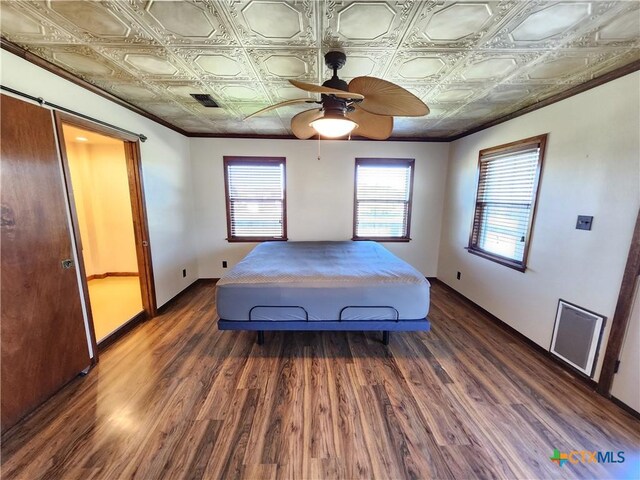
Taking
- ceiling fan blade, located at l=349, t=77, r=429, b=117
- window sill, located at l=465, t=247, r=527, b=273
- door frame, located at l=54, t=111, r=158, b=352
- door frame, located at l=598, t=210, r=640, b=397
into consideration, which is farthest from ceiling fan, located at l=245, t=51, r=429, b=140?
window sill, located at l=465, t=247, r=527, b=273

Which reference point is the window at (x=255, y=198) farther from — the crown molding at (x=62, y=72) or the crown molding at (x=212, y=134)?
the crown molding at (x=62, y=72)

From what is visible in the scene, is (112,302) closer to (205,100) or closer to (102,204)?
(102,204)

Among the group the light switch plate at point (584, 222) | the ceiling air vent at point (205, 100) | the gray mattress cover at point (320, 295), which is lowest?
the gray mattress cover at point (320, 295)

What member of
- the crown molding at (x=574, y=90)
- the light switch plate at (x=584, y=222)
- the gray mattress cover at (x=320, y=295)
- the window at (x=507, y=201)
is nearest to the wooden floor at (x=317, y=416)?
the gray mattress cover at (x=320, y=295)

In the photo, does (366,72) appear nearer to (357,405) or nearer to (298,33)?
(298,33)

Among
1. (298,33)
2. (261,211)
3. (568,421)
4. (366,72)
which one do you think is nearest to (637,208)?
(568,421)

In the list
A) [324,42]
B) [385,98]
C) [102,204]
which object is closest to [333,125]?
[385,98]

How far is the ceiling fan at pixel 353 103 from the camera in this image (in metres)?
1.39

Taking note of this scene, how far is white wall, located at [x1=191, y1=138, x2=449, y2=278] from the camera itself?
392 centimetres

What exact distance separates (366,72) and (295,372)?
259cm

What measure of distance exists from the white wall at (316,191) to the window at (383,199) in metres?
0.11

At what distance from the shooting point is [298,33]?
146 cm

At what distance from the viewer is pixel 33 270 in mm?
1630

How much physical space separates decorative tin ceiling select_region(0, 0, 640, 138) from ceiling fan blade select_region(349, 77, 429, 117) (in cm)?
33
